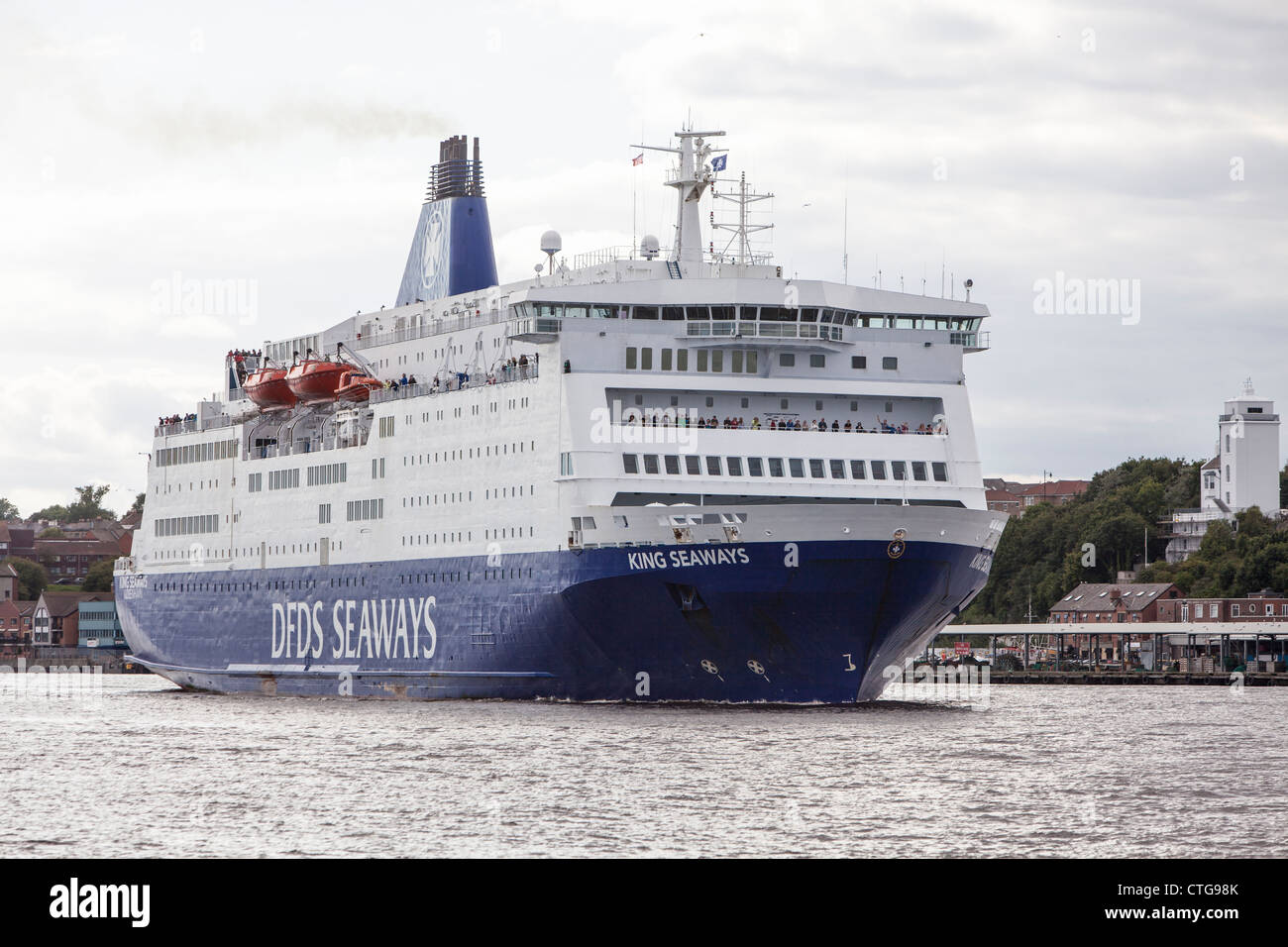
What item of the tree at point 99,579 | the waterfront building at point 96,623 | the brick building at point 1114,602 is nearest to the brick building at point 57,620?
the waterfront building at point 96,623

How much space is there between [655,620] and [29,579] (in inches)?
5273

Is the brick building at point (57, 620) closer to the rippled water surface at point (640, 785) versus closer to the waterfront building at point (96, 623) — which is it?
the waterfront building at point (96, 623)

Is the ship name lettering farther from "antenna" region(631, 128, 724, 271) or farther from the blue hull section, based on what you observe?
"antenna" region(631, 128, 724, 271)

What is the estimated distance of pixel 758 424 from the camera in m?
44.7

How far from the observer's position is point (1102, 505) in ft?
422

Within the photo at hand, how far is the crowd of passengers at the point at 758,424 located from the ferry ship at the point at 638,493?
0.27ft

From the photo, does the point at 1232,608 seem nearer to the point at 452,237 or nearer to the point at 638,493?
the point at 452,237

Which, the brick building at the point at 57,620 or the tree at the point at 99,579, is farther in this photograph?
the tree at the point at 99,579

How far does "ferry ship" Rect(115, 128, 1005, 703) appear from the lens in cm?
4072

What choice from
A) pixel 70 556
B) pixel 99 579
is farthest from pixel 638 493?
pixel 70 556

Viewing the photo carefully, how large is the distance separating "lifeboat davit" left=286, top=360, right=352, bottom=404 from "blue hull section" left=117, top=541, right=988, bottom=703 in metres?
7.12

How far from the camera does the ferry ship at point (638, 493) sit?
Result: 40719mm
